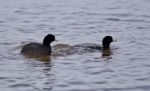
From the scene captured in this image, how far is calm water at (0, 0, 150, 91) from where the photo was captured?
49.0 feet

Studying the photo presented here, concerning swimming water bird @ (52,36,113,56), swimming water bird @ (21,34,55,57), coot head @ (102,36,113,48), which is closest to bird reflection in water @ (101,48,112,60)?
swimming water bird @ (52,36,113,56)

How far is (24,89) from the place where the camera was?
14266 millimetres

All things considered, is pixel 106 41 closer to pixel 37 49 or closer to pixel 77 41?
pixel 77 41

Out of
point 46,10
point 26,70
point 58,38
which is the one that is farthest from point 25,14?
point 26,70

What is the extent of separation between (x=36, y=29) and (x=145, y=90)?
8.53 m

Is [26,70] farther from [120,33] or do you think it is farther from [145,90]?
[120,33]

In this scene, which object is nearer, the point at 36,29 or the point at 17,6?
the point at 36,29

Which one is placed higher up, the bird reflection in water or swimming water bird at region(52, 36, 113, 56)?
swimming water bird at region(52, 36, 113, 56)

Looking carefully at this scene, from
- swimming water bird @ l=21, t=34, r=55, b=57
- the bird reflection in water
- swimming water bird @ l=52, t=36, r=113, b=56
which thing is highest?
swimming water bird @ l=21, t=34, r=55, b=57

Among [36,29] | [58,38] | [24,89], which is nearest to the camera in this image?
[24,89]

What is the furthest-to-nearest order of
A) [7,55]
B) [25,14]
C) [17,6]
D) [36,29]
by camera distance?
1. [17,6]
2. [25,14]
3. [36,29]
4. [7,55]

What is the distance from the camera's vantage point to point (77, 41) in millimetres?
20094

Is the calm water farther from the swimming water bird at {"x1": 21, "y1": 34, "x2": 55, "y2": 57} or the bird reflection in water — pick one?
the swimming water bird at {"x1": 21, "y1": 34, "x2": 55, "y2": 57}

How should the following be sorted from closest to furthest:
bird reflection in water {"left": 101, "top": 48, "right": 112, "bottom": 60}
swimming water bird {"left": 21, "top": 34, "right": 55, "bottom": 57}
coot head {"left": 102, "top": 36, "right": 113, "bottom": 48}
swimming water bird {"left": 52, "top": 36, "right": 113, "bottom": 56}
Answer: swimming water bird {"left": 21, "top": 34, "right": 55, "bottom": 57}, bird reflection in water {"left": 101, "top": 48, "right": 112, "bottom": 60}, swimming water bird {"left": 52, "top": 36, "right": 113, "bottom": 56}, coot head {"left": 102, "top": 36, "right": 113, "bottom": 48}
